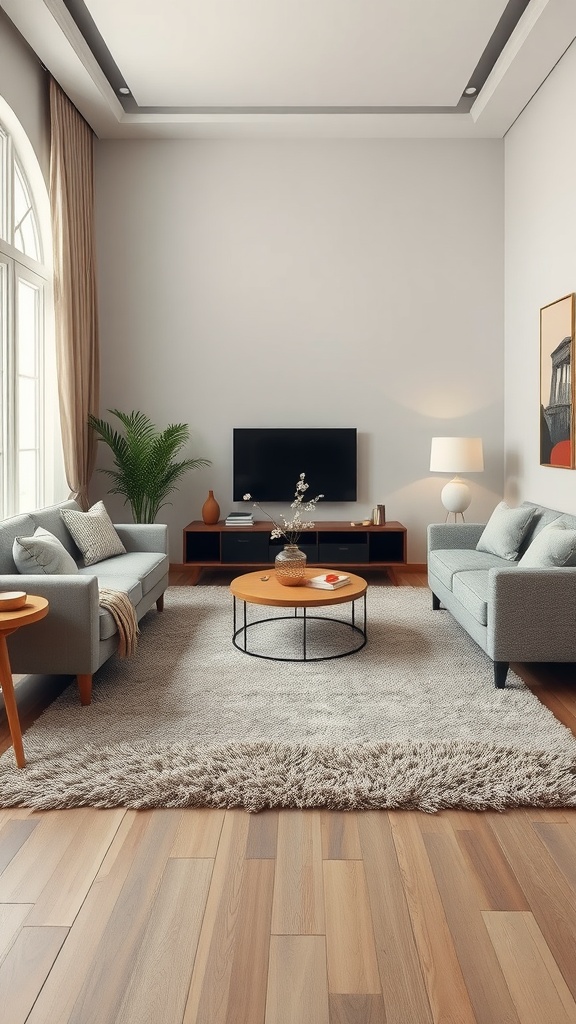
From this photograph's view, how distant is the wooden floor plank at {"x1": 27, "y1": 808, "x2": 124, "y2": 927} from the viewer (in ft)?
6.09

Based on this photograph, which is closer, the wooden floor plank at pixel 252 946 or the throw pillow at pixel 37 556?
the wooden floor plank at pixel 252 946

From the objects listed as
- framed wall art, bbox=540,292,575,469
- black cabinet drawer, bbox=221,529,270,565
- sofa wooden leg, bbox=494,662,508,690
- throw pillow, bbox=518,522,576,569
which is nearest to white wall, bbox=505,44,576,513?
framed wall art, bbox=540,292,575,469

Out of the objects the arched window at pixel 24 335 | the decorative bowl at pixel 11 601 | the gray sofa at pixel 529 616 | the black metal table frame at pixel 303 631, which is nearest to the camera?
the decorative bowl at pixel 11 601

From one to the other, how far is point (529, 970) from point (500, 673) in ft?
6.22

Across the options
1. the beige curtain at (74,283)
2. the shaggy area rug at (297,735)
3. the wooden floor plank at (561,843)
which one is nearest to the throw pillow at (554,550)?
the shaggy area rug at (297,735)

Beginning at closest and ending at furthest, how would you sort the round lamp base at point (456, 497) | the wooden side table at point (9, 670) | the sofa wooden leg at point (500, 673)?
1. the wooden side table at point (9, 670)
2. the sofa wooden leg at point (500, 673)
3. the round lamp base at point (456, 497)

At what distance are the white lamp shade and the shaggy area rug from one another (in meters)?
1.77

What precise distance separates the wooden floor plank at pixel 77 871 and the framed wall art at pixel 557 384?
349cm

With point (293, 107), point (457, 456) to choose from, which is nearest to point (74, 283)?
point (293, 107)

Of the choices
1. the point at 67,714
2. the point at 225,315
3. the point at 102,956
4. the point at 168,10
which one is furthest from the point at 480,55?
the point at 102,956

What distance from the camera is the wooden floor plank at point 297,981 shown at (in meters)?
1.53

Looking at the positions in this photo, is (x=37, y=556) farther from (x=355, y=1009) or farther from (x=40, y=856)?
(x=355, y=1009)

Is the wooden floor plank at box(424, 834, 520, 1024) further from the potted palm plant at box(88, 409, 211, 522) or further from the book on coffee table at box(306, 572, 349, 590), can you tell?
the potted palm plant at box(88, 409, 211, 522)

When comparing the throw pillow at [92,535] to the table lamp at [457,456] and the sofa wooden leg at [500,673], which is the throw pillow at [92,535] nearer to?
the sofa wooden leg at [500,673]
